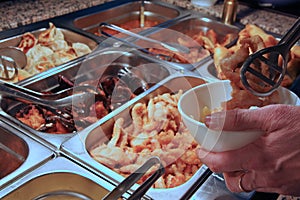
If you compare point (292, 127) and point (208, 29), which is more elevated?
point (292, 127)

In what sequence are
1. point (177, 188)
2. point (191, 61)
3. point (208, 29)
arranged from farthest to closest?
point (208, 29), point (191, 61), point (177, 188)

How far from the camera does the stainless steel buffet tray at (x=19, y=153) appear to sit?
0.92m

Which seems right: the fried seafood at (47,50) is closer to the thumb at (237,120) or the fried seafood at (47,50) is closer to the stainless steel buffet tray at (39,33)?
the stainless steel buffet tray at (39,33)

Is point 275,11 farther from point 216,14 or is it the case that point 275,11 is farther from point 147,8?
point 147,8

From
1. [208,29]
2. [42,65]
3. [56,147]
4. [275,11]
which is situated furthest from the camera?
[275,11]

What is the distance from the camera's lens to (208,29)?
2.06 metres

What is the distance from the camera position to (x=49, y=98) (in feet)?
3.85

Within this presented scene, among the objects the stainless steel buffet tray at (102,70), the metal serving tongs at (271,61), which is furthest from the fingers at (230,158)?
the stainless steel buffet tray at (102,70)

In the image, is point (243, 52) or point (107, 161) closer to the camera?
point (107, 161)

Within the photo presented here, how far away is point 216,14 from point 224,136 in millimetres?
1411

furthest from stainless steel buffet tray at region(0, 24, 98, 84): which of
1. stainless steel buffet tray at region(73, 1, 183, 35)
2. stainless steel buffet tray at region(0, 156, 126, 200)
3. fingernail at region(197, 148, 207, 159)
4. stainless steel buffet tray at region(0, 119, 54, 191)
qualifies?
fingernail at region(197, 148, 207, 159)

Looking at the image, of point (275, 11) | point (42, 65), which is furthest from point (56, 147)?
point (275, 11)

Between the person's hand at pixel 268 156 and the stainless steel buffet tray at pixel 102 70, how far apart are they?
648 millimetres

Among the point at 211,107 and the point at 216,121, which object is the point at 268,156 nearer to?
the point at 216,121
